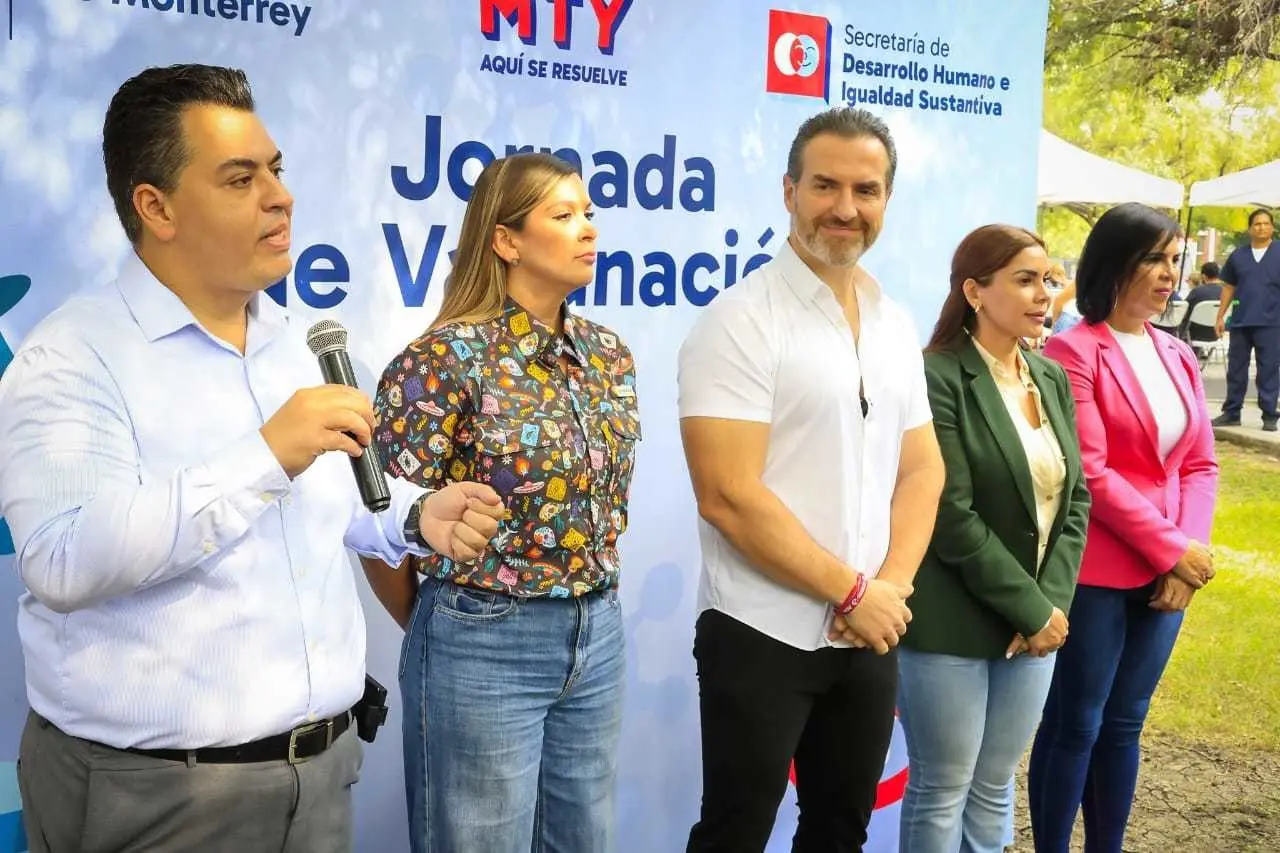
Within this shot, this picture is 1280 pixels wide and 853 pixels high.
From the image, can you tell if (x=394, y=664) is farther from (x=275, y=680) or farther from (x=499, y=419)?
(x=275, y=680)

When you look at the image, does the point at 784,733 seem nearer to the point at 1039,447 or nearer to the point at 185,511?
the point at 1039,447

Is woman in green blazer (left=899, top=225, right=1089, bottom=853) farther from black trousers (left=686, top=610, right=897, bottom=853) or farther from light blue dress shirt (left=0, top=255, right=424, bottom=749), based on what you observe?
light blue dress shirt (left=0, top=255, right=424, bottom=749)

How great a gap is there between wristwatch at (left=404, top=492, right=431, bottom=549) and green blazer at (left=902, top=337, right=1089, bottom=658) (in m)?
1.33

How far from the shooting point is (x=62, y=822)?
1.61m

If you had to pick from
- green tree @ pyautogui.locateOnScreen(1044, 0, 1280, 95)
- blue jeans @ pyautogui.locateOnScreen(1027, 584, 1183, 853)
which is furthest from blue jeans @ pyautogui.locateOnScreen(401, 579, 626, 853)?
green tree @ pyautogui.locateOnScreen(1044, 0, 1280, 95)

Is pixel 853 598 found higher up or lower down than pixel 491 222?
lower down

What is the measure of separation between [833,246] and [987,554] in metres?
0.78

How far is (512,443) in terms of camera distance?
2.12 meters

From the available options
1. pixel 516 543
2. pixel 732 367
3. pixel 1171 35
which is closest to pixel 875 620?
pixel 732 367

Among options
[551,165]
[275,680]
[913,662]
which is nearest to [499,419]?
[551,165]

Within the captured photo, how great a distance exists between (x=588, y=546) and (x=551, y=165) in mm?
684

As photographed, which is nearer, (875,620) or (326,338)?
(326,338)

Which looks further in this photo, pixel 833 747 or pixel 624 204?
pixel 624 204

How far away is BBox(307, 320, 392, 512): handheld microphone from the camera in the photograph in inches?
59.0
